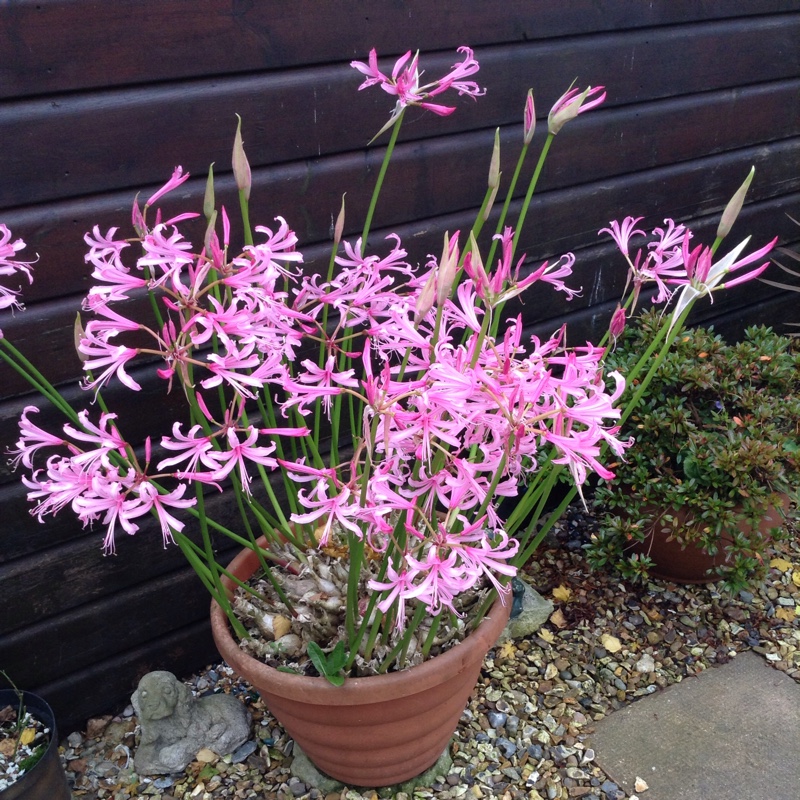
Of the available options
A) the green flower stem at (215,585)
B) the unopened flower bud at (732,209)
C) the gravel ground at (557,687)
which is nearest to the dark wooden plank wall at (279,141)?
the gravel ground at (557,687)

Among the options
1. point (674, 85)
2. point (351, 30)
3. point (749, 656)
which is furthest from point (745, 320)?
point (351, 30)

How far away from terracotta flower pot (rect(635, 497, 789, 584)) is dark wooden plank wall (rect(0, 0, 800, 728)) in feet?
2.56

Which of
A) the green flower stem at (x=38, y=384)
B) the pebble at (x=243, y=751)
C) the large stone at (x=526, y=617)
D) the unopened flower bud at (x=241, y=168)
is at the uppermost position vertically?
the unopened flower bud at (x=241, y=168)

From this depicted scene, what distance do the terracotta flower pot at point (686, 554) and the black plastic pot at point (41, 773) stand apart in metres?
1.66

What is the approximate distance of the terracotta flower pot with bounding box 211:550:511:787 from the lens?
1.47 meters

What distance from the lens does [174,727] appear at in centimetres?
190

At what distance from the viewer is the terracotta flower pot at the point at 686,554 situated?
2275mm

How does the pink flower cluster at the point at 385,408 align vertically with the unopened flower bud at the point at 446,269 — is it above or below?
below

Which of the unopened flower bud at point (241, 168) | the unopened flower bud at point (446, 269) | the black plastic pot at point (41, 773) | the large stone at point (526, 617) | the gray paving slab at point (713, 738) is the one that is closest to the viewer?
the unopened flower bud at point (446, 269)

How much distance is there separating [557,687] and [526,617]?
0.76 ft

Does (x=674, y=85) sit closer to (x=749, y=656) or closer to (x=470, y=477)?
(x=749, y=656)

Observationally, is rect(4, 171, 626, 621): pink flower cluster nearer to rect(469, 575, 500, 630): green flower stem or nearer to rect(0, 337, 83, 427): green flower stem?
rect(0, 337, 83, 427): green flower stem

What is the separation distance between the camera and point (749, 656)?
2.23m

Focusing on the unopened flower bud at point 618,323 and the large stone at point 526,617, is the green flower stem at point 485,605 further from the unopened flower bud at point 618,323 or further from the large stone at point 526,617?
the large stone at point 526,617
